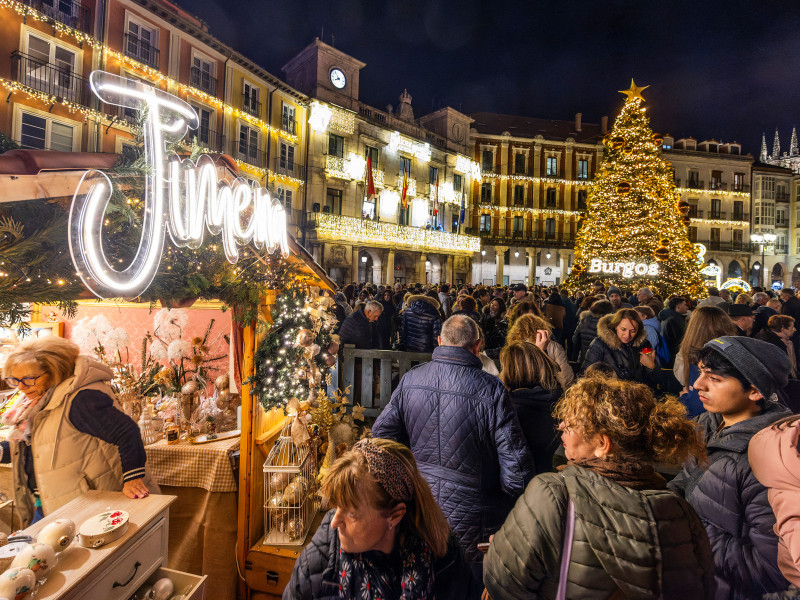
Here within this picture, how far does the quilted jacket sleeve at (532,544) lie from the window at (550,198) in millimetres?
38961

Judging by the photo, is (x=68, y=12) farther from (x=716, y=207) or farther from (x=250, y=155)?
(x=716, y=207)

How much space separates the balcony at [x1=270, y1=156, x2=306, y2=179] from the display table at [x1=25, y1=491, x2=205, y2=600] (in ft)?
69.0

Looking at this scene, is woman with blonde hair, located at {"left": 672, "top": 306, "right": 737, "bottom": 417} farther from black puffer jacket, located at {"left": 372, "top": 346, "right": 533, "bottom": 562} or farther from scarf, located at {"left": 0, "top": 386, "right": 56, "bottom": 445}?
scarf, located at {"left": 0, "top": 386, "right": 56, "bottom": 445}

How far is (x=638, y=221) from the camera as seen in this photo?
51.6 feet

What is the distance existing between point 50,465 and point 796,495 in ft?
12.0

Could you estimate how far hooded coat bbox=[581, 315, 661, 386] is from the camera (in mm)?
4160

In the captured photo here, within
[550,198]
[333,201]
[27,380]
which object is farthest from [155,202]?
[550,198]

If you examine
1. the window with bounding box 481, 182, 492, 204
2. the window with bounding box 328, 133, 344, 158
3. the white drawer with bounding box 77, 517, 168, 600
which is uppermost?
the window with bounding box 481, 182, 492, 204

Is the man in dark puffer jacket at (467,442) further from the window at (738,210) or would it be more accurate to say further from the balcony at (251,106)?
the window at (738,210)

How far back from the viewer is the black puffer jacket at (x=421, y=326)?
5.77 m

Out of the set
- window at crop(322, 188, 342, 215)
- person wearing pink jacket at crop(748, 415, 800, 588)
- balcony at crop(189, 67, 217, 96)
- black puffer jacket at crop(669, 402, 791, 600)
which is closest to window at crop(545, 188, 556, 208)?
window at crop(322, 188, 342, 215)

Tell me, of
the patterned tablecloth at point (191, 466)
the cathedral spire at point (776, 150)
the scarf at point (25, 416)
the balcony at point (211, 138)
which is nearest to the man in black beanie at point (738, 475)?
the patterned tablecloth at point (191, 466)

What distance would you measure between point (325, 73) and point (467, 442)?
25.3 meters

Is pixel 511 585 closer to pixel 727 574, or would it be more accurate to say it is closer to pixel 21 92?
pixel 727 574
